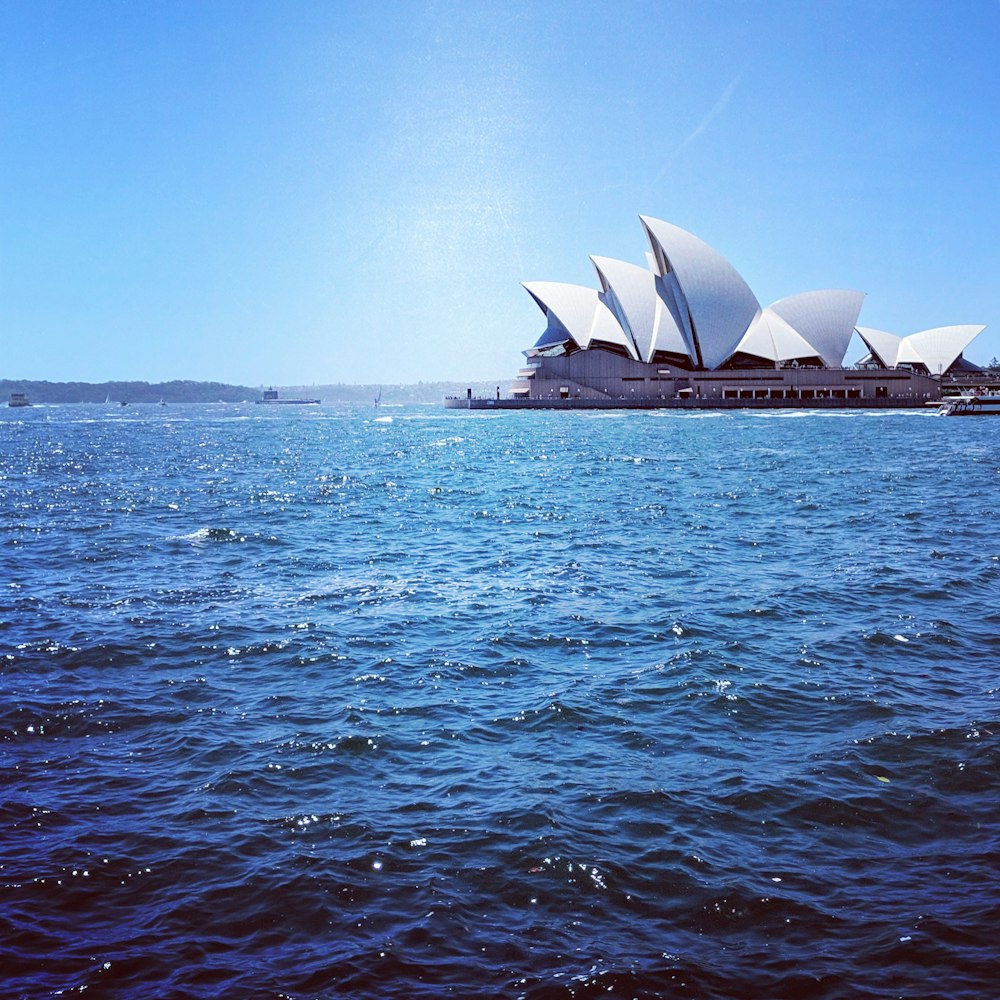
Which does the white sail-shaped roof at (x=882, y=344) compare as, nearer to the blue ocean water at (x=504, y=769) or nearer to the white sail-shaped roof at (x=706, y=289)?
the white sail-shaped roof at (x=706, y=289)

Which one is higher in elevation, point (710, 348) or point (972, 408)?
point (710, 348)

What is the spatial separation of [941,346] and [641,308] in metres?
47.8

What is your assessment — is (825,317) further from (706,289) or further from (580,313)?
(580,313)

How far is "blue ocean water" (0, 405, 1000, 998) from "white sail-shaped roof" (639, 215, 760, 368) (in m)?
78.0

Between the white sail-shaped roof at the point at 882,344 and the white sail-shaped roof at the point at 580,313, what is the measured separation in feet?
120

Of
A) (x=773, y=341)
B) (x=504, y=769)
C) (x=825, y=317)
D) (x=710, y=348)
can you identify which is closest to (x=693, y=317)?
A: (x=710, y=348)

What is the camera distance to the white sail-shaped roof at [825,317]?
103688 mm

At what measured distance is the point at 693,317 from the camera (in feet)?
322

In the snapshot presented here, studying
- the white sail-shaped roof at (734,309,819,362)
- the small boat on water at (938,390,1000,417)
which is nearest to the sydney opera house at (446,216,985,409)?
the white sail-shaped roof at (734,309,819,362)

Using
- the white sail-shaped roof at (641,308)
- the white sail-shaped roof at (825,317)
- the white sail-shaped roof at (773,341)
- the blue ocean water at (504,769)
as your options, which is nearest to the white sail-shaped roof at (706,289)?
the white sail-shaped roof at (773,341)

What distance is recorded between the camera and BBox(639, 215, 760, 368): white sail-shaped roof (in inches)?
3556

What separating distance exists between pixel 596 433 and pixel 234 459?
1168 inches

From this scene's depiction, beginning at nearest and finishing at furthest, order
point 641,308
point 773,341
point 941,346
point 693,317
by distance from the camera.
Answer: point 693,317
point 641,308
point 773,341
point 941,346

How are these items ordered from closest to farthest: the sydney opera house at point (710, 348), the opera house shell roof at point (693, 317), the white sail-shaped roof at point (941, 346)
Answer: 1. the opera house shell roof at point (693, 317)
2. the sydney opera house at point (710, 348)
3. the white sail-shaped roof at point (941, 346)
